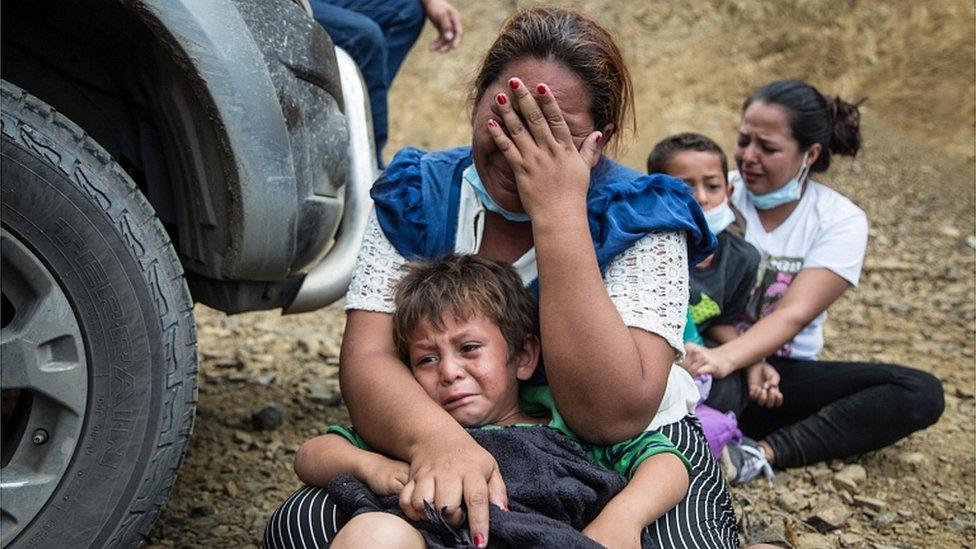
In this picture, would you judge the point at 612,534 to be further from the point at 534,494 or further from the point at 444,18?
the point at 444,18

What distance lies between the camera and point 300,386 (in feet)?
14.5

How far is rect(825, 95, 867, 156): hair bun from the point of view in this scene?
13.5ft

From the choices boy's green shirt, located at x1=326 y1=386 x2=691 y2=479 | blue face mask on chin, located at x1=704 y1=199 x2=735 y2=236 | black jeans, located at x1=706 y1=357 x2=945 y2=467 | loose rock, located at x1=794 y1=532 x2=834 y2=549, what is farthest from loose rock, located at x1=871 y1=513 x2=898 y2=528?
boy's green shirt, located at x1=326 y1=386 x2=691 y2=479

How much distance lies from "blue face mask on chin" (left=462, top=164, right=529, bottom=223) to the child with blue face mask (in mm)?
1161

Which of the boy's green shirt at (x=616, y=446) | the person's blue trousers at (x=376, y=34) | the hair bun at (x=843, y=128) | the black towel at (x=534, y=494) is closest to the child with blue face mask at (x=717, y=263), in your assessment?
the hair bun at (x=843, y=128)

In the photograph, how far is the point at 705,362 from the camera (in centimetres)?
337

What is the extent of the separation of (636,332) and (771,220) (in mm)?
1928

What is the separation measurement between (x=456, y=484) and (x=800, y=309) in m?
2.05

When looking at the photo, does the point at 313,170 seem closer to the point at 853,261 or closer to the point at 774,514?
the point at 774,514

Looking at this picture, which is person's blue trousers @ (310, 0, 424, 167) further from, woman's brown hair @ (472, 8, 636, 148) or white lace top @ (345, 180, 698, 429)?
woman's brown hair @ (472, 8, 636, 148)

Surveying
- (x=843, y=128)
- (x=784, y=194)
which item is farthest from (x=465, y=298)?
(x=843, y=128)

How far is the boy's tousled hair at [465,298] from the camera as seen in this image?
2297 mm

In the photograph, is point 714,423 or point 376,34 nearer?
point 714,423

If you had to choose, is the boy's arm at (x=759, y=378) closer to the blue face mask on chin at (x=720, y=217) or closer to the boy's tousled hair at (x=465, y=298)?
the blue face mask on chin at (x=720, y=217)
